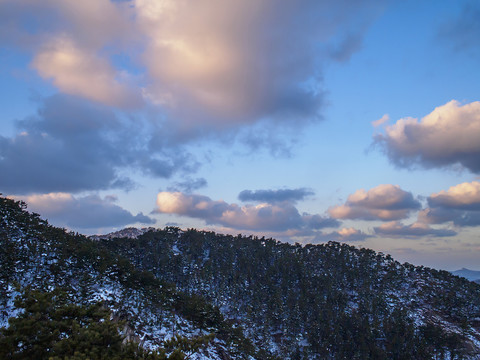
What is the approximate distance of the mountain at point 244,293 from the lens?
168 ft

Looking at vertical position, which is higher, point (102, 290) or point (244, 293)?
point (102, 290)

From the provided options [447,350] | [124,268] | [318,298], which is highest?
[124,268]

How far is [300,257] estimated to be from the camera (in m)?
117

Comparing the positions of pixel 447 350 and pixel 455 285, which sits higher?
pixel 455 285

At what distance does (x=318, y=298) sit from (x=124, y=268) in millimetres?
54977

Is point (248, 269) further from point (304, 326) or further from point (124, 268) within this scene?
point (124, 268)

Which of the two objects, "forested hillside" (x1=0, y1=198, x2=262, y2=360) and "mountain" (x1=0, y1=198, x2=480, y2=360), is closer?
"forested hillside" (x1=0, y1=198, x2=262, y2=360)

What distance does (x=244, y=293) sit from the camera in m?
92.4

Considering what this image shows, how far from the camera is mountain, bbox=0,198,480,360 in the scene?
5122cm

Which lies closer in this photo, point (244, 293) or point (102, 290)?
point (102, 290)

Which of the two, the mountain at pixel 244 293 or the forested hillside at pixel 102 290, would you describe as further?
the mountain at pixel 244 293

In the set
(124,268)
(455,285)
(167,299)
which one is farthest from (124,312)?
(455,285)

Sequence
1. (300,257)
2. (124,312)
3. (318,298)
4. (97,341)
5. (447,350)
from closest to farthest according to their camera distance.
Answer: (97,341), (124,312), (447,350), (318,298), (300,257)

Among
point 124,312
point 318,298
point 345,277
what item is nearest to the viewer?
point 124,312
